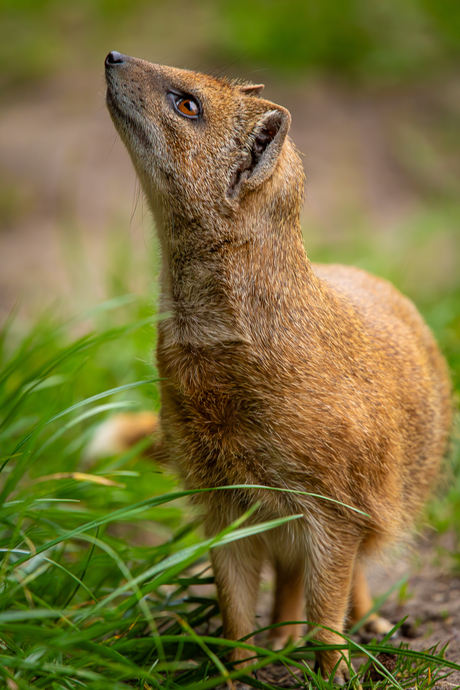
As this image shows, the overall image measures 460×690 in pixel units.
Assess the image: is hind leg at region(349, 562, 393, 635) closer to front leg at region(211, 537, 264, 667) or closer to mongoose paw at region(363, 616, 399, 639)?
mongoose paw at region(363, 616, 399, 639)

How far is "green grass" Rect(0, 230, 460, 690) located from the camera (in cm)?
204

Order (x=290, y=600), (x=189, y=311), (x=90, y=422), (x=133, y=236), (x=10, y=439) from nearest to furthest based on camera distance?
(x=189, y=311), (x=290, y=600), (x=10, y=439), (x=90, y=422), (x=133, y=236)

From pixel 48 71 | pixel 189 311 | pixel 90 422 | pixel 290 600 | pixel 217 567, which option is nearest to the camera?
pixel 189 311

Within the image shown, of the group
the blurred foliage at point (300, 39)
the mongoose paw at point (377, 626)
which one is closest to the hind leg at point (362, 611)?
the mongoose paw at point (377, 626)

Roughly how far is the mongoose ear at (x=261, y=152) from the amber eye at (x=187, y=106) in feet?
0.77

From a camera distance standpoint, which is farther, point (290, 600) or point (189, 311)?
point (290, 600)

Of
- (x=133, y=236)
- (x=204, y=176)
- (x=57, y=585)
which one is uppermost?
(x=133, y=236)

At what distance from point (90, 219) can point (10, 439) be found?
4.62m

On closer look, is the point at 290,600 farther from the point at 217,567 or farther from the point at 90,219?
the point at 90,219

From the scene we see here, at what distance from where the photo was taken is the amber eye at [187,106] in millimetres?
2584

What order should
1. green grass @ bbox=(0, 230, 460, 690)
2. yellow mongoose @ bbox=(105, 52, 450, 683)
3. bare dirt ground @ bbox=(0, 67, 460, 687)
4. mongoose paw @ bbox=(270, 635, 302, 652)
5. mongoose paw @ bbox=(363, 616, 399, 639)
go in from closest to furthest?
green grass @ bbox=(0, 230, 460, 690) → yellow mongoose @ bbox=(105, 52, 450, 683) → mongoose paw @ bbox=(270, 635, 302, 652) → mongoose paw @ bbox=(363, 616, 399, 639) → bare dirt ground @ bbox=(0, 67, 460, 687)

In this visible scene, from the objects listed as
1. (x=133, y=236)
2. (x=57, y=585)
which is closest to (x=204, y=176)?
(x=57, y=585)

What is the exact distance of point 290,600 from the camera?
3074 millimetres

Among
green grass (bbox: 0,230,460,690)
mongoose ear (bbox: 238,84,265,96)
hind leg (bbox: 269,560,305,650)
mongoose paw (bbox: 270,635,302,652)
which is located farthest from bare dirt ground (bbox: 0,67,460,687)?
mongoose paw (bbox: 270,635,302,652)
